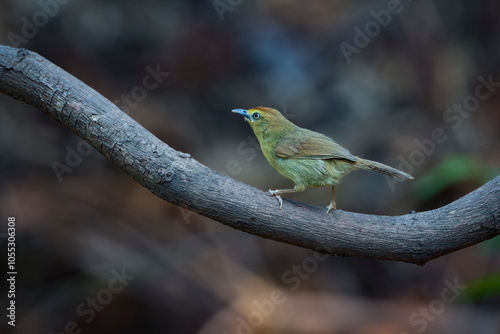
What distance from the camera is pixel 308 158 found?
3688mm

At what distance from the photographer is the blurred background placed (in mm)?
6160

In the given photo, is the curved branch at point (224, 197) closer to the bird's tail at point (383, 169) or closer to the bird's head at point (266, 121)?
the bird's tail at point (383, 169)

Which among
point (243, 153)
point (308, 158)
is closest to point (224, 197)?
point (308, 158)

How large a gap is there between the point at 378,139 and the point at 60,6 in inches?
201

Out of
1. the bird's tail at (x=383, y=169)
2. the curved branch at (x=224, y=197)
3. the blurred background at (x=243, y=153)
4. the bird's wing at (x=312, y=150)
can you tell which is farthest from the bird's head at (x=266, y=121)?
the blurred background at (x=243, y=153)

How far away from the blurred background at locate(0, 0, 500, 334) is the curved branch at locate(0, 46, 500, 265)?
2161 millimetres

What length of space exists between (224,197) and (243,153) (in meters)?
4.61

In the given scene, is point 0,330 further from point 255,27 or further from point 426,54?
point 426,54

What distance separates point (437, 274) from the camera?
6527 millimetres

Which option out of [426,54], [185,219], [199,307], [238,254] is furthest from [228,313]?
[426,54]

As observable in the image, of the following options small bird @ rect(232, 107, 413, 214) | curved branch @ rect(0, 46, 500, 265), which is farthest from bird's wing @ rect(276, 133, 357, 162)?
curved branch @ rect(0, 46, 500, 265)

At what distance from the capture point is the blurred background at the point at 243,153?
616cm

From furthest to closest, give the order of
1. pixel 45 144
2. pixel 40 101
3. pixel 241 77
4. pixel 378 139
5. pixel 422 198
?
1. pixel 241 77
2. pixel 378 139
3. pixel 45 144
4. pixel 422 198
5. pixel 40 101

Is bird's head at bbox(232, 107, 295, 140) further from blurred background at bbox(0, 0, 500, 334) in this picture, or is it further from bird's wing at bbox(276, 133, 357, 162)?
blurred background at bbox(0, 0, 500, 334)
